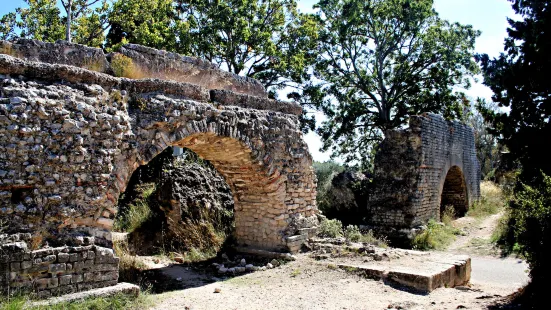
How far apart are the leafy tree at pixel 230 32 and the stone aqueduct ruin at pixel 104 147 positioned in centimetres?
1125

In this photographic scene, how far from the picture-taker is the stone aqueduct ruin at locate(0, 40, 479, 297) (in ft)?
Answer: 15.5

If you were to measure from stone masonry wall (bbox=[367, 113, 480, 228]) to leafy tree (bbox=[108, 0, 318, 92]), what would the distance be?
8649 mm

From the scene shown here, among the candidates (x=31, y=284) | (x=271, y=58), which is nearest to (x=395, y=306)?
(x=31, y=284)

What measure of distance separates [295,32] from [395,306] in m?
16.7

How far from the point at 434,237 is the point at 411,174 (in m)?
1.74

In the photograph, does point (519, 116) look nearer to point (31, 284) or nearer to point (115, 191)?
point (115, 191)

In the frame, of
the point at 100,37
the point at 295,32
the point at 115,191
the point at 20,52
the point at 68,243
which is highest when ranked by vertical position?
the point at 295,32

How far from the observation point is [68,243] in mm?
5020

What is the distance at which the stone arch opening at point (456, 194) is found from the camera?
50.1 feet

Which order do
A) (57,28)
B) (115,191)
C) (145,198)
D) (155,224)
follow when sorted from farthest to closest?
(57,28)
(145,198)
(155,224)
(115,191)

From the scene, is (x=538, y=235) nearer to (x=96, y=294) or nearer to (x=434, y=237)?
(x=96, y=294)

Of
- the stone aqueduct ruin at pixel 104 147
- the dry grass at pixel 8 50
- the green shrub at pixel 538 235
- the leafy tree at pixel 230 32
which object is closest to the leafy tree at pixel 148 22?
the leafy tree at pixel 230 32

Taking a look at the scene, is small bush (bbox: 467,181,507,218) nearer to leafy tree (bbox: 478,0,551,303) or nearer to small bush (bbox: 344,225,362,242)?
small bush (bbox: 344,225,362,242)

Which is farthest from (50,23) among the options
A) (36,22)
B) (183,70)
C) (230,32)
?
(183,70)
